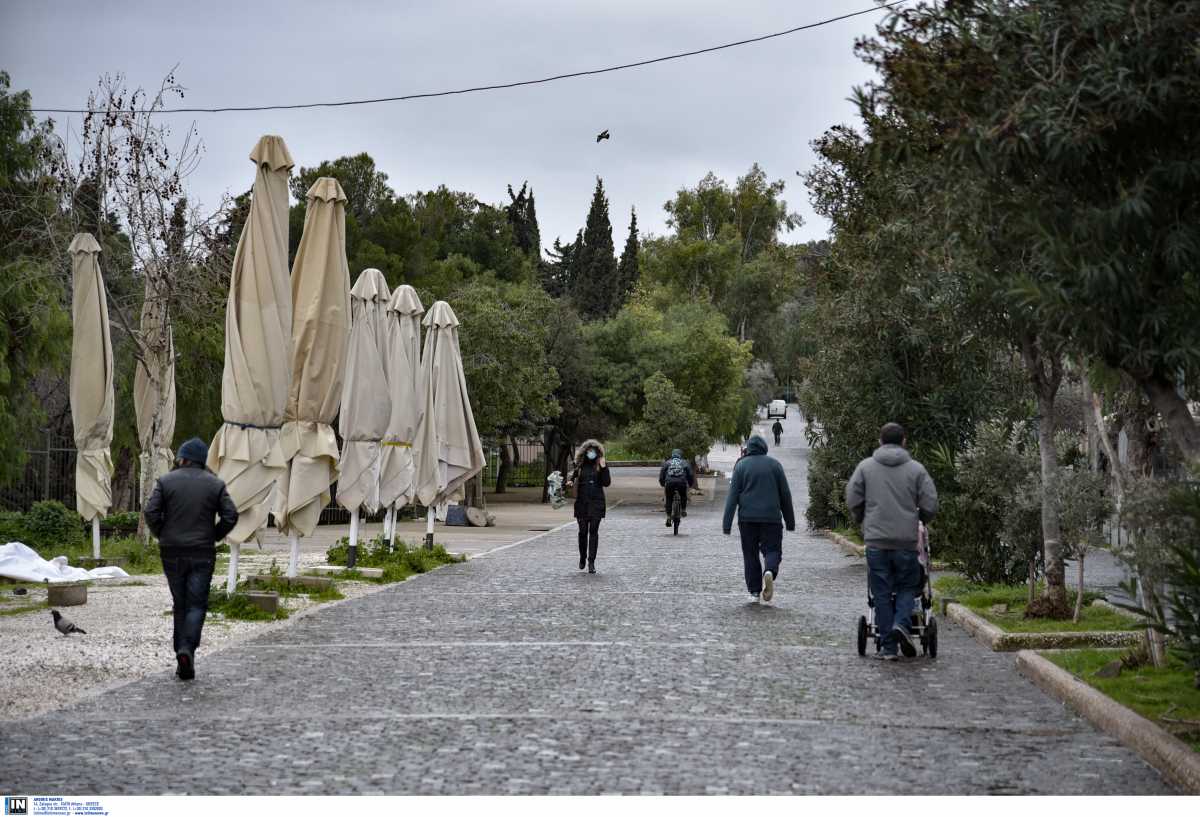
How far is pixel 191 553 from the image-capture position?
938 cm

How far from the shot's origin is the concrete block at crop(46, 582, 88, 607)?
13.0 metres

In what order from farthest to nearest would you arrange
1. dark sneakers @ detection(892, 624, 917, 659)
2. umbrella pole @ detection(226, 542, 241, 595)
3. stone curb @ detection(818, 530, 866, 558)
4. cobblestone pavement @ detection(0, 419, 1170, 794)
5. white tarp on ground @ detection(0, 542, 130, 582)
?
stone curb @ detection(818, 530, 866, 558) → white tarp on ground @ detection(0, 542, 130, 582) → umbrella pole @ detection(226, 542, 241, 595) → dark sneakers @ detection(892, 624, 917, 659) → cobblestone pavement @ detection(0, 419, 1170, 794)

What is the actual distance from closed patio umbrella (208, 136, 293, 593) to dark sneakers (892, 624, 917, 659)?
6054 mm

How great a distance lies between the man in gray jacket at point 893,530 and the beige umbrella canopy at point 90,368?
9796mm

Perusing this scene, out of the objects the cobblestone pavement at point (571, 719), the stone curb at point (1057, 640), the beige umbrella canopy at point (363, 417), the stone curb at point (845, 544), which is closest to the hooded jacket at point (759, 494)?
the cobblestone pavement at point (571, 719)

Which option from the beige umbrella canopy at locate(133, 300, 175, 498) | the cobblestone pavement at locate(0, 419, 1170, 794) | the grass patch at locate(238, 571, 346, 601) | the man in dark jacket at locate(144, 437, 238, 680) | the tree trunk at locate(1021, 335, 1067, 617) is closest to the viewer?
the cobblestone pavement at locate(0, 419, 1170, 794)

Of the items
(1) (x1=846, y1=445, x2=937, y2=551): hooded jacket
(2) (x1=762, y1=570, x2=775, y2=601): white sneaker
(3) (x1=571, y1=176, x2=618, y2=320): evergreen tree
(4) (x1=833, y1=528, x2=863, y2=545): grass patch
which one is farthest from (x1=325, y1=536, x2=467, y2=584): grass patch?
(3) (x1=571, y1=176, x2=618, y2=320): evergreen tree

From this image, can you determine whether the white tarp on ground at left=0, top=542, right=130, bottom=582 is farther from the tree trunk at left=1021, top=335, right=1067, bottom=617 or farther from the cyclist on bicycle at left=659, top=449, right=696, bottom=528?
the cyclist on bicycle at left=659, top=449, right=696, bottom=528

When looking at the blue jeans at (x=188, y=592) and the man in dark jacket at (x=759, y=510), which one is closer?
the blue jeans at (x=188, y=592)

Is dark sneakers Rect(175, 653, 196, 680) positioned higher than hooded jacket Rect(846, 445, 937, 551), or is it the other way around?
hooded jacket Rect(846, 445, 937, 551)

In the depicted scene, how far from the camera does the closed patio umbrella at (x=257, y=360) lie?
508 inches

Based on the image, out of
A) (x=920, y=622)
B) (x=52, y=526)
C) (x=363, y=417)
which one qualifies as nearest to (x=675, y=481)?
(x=363, y=417)

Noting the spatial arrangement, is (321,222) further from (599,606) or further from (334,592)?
(599,606)

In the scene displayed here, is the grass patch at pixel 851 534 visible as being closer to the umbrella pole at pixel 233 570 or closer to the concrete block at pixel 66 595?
the umbrella pole at pixel 233 570
